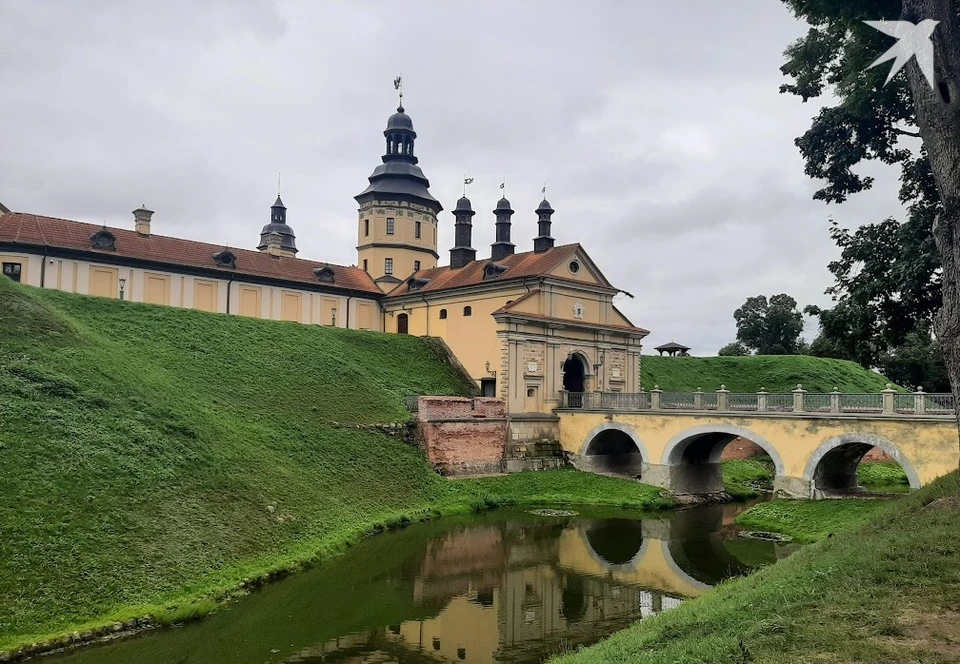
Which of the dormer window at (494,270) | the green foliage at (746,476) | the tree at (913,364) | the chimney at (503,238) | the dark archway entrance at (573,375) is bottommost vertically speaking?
the green foliage at (746,476)

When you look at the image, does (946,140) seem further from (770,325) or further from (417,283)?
(770,325)

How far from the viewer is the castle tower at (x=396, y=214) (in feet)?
139

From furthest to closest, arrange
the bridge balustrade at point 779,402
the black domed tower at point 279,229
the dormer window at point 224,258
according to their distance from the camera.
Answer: the black domed tower at point 279,229 < the dormer window at point 224,258 < the bridge balustrade at point 779,402

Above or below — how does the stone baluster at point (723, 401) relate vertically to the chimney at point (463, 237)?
below

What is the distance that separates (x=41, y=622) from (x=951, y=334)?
1433cm

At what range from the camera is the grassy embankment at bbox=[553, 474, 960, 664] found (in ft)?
20.8

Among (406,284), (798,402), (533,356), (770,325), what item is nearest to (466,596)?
(798,402)

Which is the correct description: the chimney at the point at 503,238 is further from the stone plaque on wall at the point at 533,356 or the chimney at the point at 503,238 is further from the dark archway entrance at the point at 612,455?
the dark archway entrance at the point at 612,455

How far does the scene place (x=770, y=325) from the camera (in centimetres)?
6075

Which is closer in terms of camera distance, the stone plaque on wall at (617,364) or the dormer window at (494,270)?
the dormer window at (494,270)

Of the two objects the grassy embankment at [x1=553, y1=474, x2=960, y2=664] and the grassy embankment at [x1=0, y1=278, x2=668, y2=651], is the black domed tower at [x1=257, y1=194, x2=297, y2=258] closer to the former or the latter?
the grassy embankment at [x1=0, y1=278, x2=668, y2=651]

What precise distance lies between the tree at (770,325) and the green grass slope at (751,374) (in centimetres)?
865

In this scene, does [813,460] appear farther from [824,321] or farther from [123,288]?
[123,288]

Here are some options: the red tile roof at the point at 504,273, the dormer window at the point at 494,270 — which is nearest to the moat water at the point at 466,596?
the red tile roof at the point at 504,273
